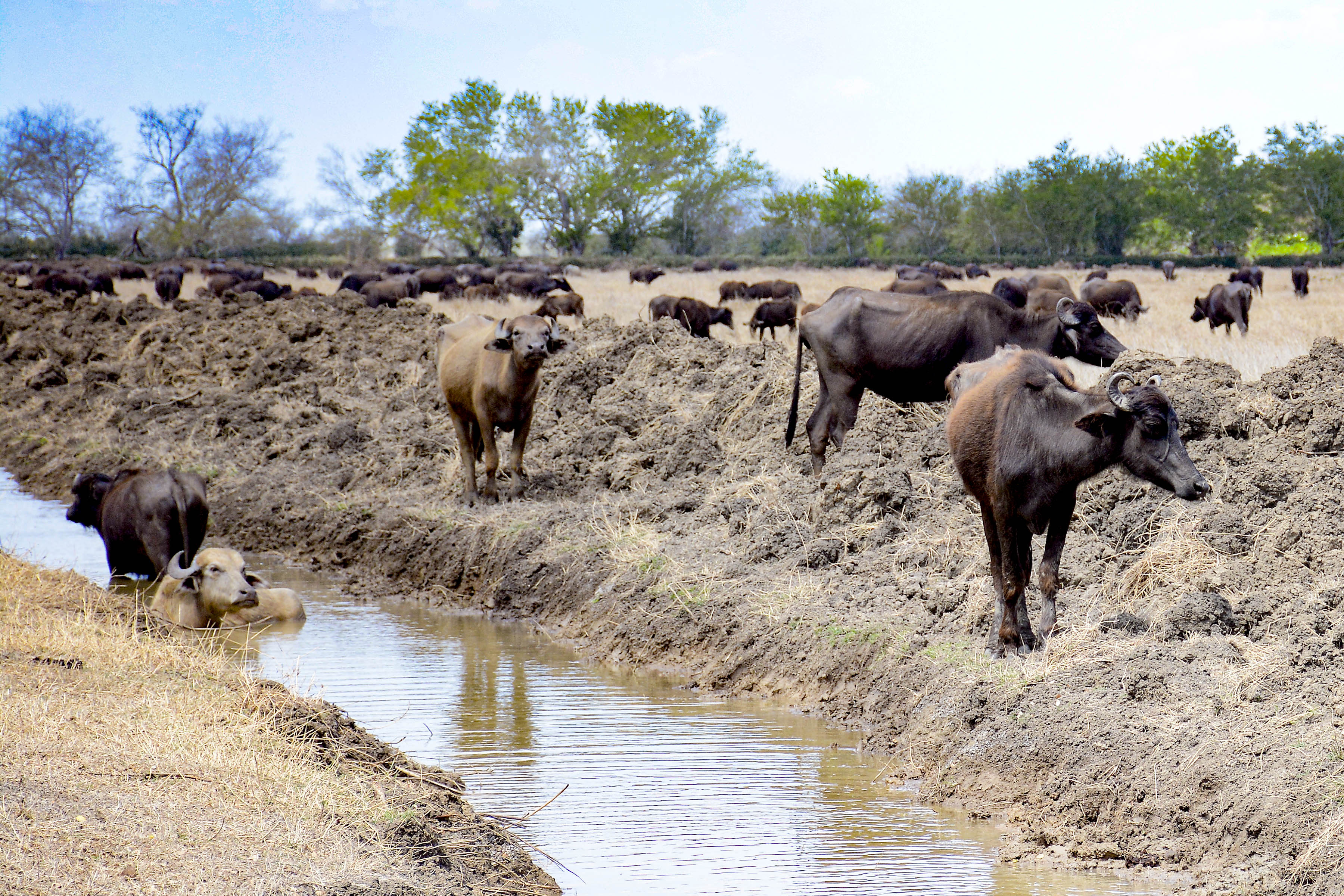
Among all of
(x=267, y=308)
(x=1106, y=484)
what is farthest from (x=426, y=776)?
(x=267, y=308)

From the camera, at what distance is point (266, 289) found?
34.2 m

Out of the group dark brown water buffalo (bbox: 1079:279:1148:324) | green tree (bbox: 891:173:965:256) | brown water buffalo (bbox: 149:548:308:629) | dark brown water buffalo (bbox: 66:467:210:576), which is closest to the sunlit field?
dark brown water buffalo (bbox: 1079:279:1148:324)

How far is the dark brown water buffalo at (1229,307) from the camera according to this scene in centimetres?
2538

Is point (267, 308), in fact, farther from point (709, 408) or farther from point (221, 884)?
point (221, 884)

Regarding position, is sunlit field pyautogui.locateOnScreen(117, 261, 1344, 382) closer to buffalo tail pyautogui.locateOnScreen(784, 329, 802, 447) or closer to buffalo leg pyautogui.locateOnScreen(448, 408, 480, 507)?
buffalo tail pyautogui.locateOnScreen(784, 329, 802, 447)

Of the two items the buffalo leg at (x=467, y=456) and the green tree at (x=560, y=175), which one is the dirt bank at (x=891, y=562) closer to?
the buffalo leg at (x=467, y=456)

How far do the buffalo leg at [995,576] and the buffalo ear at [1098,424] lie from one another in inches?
26.6

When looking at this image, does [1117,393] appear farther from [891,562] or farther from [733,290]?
[733,290]

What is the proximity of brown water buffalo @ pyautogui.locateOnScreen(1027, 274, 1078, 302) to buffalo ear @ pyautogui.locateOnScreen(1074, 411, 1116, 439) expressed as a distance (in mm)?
22265

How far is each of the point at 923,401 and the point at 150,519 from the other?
6564 mm

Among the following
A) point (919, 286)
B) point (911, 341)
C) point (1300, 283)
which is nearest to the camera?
point (911, 341)

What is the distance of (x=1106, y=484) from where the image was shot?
29.1 ft

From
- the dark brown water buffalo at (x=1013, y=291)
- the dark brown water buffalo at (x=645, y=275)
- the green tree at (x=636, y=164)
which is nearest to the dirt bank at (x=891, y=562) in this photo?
the dark brown water buffalo at (x=1013, y=291)

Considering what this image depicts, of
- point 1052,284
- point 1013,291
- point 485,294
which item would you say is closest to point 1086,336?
point 1013,291
